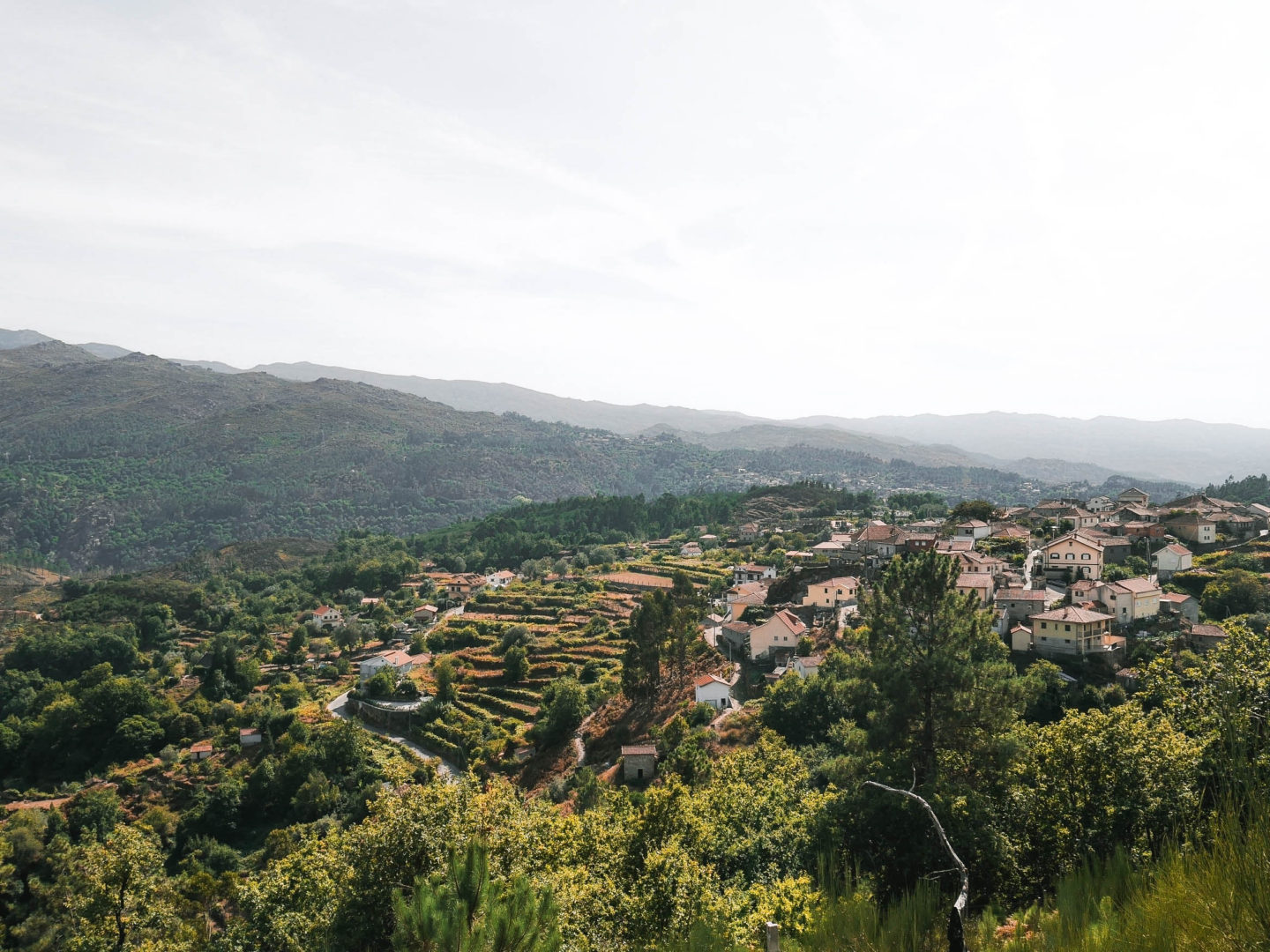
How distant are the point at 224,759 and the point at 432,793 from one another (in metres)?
41.3

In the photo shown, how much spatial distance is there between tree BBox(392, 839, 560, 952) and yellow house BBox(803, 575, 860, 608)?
4367 centimetres

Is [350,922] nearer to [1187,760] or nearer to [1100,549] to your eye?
[1187,760]

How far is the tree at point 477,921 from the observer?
7.36 meters

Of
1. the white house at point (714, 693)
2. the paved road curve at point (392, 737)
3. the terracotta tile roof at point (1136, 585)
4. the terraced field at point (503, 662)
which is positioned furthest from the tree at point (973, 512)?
the paved road curve at point (392, 737)

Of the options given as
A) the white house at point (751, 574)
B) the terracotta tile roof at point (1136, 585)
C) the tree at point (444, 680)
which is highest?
the terracotta tile roof at point (1136, 585)

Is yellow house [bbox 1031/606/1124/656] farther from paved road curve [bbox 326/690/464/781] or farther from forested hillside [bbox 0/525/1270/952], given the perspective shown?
paved road curve [bbox 326/690/464/781]

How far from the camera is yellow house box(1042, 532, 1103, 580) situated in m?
43.7

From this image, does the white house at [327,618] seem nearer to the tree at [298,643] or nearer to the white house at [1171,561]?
the tree at [298,643]

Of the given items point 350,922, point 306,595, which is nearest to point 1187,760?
point 350,922

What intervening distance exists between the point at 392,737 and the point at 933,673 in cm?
3995

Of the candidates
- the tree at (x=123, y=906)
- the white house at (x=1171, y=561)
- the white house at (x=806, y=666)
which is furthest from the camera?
the white house at (x=1171, y=561)

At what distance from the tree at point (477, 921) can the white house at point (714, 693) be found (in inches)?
1227

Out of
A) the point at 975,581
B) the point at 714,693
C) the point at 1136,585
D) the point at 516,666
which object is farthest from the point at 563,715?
the point at 1136,585

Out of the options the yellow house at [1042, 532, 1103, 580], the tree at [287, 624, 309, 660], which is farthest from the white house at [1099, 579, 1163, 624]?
the tree at [287, 624, 309, 660]
